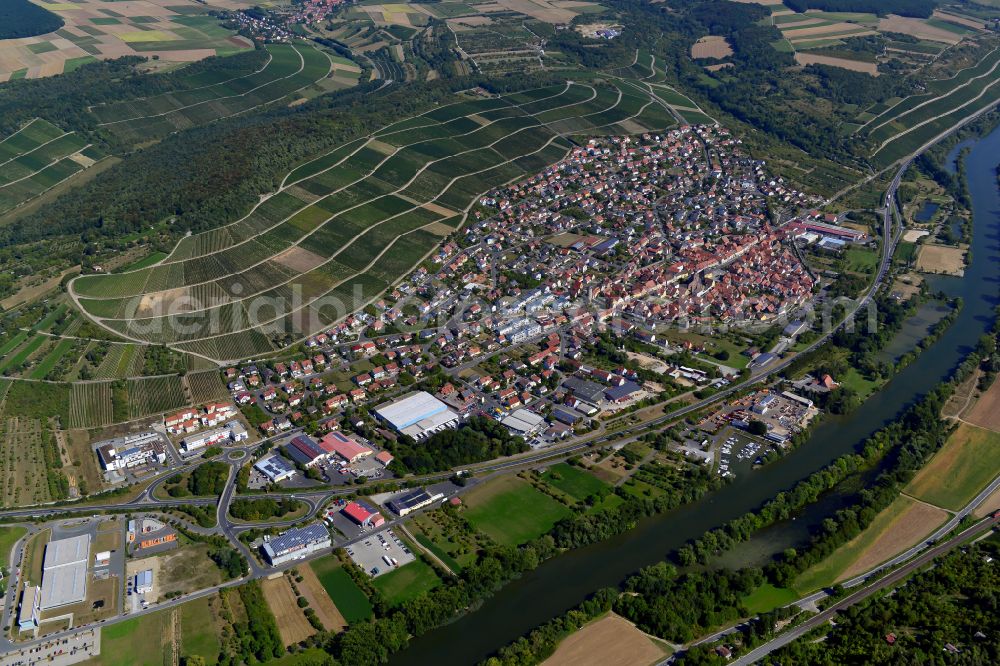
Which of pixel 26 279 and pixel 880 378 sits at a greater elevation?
pixel 880 378

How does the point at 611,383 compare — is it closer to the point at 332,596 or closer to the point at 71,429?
the point at 332,596

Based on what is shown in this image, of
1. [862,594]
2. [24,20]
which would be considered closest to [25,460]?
[862,594]

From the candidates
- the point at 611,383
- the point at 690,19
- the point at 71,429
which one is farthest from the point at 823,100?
the point at 71,429

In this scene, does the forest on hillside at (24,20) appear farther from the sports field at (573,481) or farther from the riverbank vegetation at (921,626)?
the riverbank vegetation at (921,626)

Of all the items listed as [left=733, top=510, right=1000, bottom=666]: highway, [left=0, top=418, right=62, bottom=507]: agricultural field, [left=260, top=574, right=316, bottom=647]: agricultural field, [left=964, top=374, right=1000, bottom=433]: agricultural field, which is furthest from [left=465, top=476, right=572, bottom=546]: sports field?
[left=964, top=374, right=1000, bottom=433]: agricultural field

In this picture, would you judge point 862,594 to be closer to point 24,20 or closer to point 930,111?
point 930,111
